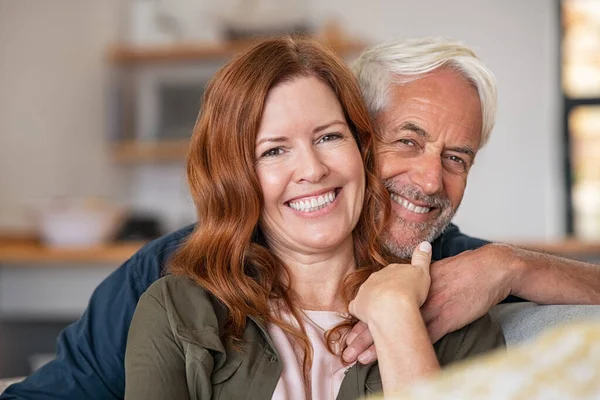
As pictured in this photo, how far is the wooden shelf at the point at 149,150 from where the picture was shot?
5.17 m

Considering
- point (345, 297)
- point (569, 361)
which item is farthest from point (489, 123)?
point (569, 361)

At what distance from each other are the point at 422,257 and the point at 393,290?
18cm

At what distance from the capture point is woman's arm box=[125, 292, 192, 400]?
4.51 ft

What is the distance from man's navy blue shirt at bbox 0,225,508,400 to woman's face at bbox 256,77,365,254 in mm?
329

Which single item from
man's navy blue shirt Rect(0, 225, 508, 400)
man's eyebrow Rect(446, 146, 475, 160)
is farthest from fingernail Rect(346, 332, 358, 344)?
man's eyebrow Rect(446, 146, 475, 160)

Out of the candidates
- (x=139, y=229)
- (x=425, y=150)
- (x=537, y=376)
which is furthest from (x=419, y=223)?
(x=139, y=229)

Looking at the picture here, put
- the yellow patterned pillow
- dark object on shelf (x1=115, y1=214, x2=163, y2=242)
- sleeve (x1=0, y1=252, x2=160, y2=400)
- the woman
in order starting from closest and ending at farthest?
1. the yellow patterned pillow
2. the woman
3. sleeve (x1=0, y1=252, x2=160, y2=400)
4. dark object on shelf (x1=115, y1=214, x2=163, y2=242)

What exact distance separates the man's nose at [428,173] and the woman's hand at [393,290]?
0.33 meters

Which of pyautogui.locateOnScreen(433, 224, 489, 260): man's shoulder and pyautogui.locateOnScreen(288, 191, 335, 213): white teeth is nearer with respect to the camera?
pyautogui.locateOnScreen(288, 191, 335, 213): white teeth

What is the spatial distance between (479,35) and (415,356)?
4.25 meters

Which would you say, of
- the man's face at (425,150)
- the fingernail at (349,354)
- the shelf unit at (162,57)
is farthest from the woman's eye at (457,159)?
the shelf unit at (162,57)

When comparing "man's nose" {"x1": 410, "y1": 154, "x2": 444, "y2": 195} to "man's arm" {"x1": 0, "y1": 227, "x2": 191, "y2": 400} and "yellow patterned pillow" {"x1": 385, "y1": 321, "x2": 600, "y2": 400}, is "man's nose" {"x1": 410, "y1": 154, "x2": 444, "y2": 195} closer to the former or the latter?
"man's arm" {"x1": 0, "y1": 227, "x2": 191, "y2": 400}

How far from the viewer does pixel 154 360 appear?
1407 mm

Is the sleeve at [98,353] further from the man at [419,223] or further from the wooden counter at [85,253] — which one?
the wooden counter at [85,253]
